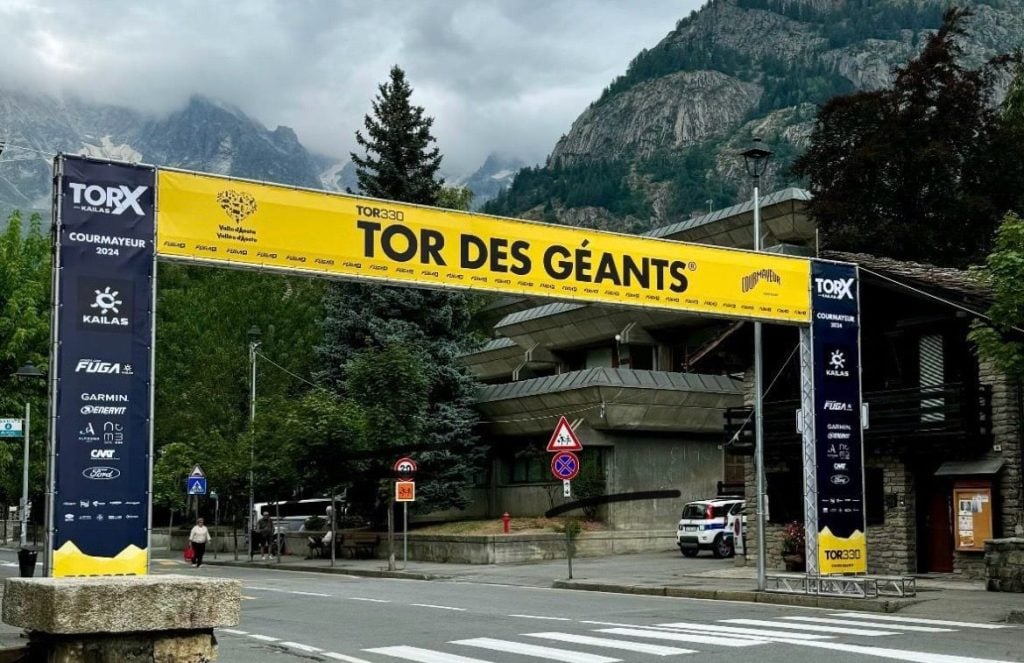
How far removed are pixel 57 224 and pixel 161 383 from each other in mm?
42456

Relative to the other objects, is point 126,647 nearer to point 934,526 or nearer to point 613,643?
point 613,643

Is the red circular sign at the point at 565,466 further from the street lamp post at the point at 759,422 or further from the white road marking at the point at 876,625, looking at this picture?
the white road marking at the point at 876,625

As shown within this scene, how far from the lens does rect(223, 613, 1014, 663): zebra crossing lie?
1300 centimetres

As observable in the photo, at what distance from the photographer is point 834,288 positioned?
23.5 m

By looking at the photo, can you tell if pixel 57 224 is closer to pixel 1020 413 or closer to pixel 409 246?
pixel 409 246

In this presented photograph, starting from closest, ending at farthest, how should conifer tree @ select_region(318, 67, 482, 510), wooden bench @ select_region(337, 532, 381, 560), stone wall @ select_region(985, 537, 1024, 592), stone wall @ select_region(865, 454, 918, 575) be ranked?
stone wall @ select_region(985, 537, 1024, 592) < stone wall @ select_region(865, 454, 918, 575) < wooden bench @ select_region(337, 532, 381, 560) < conifer tree @ select_region(318, 67, 482, 510)

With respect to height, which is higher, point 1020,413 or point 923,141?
point 923,141

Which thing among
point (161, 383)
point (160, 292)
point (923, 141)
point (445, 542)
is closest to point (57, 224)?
point (445, 542)

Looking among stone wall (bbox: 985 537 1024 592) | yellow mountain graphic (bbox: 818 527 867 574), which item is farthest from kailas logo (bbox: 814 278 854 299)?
stone wall (bbox: 985 537 1024 592)

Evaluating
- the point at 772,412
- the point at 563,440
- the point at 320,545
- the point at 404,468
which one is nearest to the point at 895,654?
the point at 563,440

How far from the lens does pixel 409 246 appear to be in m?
18.8

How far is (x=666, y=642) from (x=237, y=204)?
8.49 metres

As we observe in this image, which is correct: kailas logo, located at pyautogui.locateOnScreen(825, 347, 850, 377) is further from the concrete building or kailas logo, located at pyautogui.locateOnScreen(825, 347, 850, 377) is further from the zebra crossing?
the zebra crossing

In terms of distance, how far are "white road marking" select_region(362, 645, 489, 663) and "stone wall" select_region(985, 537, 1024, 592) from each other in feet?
40.6
